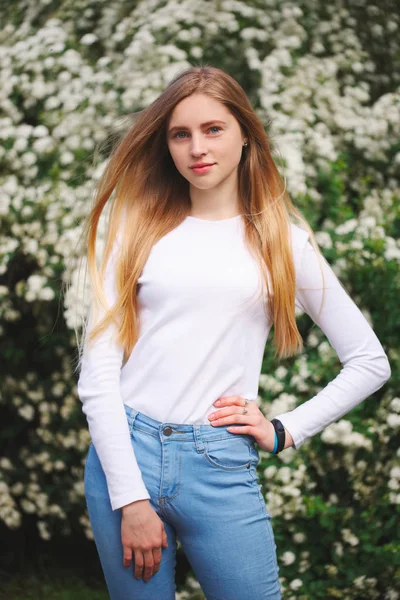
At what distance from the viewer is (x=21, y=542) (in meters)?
3.92

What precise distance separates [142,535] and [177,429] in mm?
213

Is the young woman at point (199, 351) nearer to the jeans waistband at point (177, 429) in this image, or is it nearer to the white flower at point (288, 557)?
the jeans waistband at point (177, 429)

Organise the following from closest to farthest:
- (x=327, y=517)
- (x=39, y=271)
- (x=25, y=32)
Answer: (x=327, y=517) < (x=39, y=271) < (x=25, y=32)

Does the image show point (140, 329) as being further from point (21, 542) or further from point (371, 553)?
point (21, 542)

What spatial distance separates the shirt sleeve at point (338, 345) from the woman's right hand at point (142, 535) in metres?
0.37

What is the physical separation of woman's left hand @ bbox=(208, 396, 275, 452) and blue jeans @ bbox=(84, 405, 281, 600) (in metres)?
0.02

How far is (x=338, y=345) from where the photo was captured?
180cm

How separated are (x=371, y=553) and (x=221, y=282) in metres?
1.74

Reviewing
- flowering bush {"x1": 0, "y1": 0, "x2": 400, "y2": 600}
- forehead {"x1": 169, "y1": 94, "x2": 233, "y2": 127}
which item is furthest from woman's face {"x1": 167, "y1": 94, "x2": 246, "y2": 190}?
flowering bush {"x1": 0, "y1": 0, "x2": 400, "y2": 600}

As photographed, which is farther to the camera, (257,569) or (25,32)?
(25,32)

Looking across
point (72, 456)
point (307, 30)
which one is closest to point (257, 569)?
point (72, 456)

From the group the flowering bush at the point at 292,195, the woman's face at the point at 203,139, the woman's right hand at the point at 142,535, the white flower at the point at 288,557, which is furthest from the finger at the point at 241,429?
the white flower at the point at 288,557

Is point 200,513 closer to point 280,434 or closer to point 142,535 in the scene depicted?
point 142,535

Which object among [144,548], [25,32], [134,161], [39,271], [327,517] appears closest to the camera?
[144,548]
